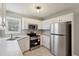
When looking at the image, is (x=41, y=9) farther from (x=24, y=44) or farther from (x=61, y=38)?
(x=61, y=38)

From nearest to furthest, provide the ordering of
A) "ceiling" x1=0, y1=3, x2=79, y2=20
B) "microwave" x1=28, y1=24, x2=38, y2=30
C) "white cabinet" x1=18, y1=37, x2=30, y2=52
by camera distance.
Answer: "ceiling" x1=0, y1=3, x2=79, y2=20
"microwave" x1=28, y1=24, x2=38, y2=30
"white cabinet" x1=18, y1=37, x2=30, y2=52

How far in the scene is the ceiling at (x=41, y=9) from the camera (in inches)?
48.3

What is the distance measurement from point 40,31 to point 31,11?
1.23 feet

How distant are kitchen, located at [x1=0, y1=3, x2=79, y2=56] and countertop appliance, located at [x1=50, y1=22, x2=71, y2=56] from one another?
0.10 m

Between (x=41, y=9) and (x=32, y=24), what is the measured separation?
29cm

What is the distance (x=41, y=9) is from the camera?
132cm

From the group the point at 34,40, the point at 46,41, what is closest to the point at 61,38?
the point at 46,41

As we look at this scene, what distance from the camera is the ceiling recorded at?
1.23 metres

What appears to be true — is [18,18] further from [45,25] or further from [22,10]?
[45,25]

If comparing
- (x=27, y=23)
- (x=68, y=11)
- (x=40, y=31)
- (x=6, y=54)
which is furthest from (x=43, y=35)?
(x=6, y=54)

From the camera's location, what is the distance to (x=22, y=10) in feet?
4.30

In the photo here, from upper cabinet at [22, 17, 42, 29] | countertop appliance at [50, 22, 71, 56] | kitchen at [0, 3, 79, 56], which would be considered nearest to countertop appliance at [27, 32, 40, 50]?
kitchen at [0, 3, 79, 56]

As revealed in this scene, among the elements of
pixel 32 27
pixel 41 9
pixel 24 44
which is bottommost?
pixel 24 44

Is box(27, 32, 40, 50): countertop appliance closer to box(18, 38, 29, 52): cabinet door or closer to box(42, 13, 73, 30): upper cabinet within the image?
box(18, 38, 29, 52): cabinet door
